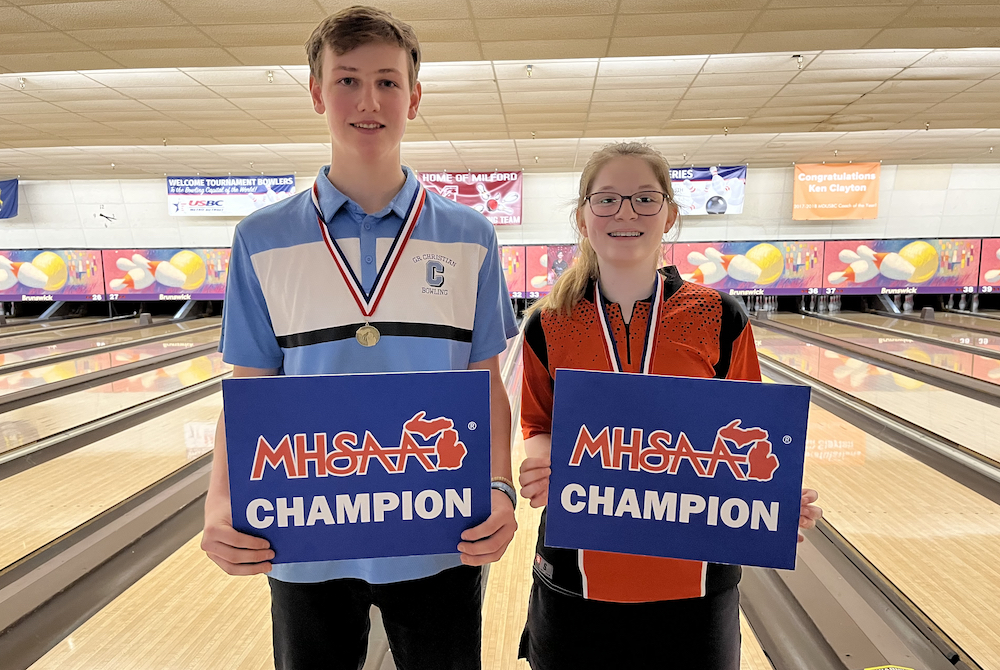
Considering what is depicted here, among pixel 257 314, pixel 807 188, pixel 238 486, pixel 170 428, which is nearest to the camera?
pixel 238 486

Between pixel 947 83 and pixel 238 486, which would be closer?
pixel 238 486

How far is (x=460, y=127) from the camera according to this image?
658 cm

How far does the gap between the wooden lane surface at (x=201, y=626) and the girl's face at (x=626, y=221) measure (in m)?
1.24

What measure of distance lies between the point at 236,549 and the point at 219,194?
998 centimetres

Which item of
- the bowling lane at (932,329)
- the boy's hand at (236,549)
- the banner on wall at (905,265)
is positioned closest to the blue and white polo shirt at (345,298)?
the boy's hand at (236,549)

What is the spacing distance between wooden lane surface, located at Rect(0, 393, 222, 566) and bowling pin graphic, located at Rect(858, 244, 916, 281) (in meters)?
9.25

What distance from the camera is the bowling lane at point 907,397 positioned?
352cm

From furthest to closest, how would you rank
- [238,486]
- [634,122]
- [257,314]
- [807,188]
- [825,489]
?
1. [807,188]
2. [634,122]
3. [825,489]
4. [257,314]
5. [238,486]

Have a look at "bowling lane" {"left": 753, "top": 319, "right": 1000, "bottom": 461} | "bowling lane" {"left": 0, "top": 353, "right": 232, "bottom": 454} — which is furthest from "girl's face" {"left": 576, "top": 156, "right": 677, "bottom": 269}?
"bowling lane" {"left": 0, "top": 353, "right": 232, "bottom": 454}

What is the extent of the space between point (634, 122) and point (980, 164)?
6.58 metres

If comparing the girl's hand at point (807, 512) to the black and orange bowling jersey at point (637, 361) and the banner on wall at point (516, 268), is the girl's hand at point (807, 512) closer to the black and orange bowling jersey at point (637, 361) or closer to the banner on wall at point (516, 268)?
the black and orange bowling jersey at point (637, 361)

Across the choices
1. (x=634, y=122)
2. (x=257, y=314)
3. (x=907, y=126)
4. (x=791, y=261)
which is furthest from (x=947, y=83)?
(x=257, y=314)

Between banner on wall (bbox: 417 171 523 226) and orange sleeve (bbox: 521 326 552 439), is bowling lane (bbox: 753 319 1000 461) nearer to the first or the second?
orange sleeve (bbox: 521 326 552 439)

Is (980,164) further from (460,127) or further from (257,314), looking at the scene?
(257,314)
